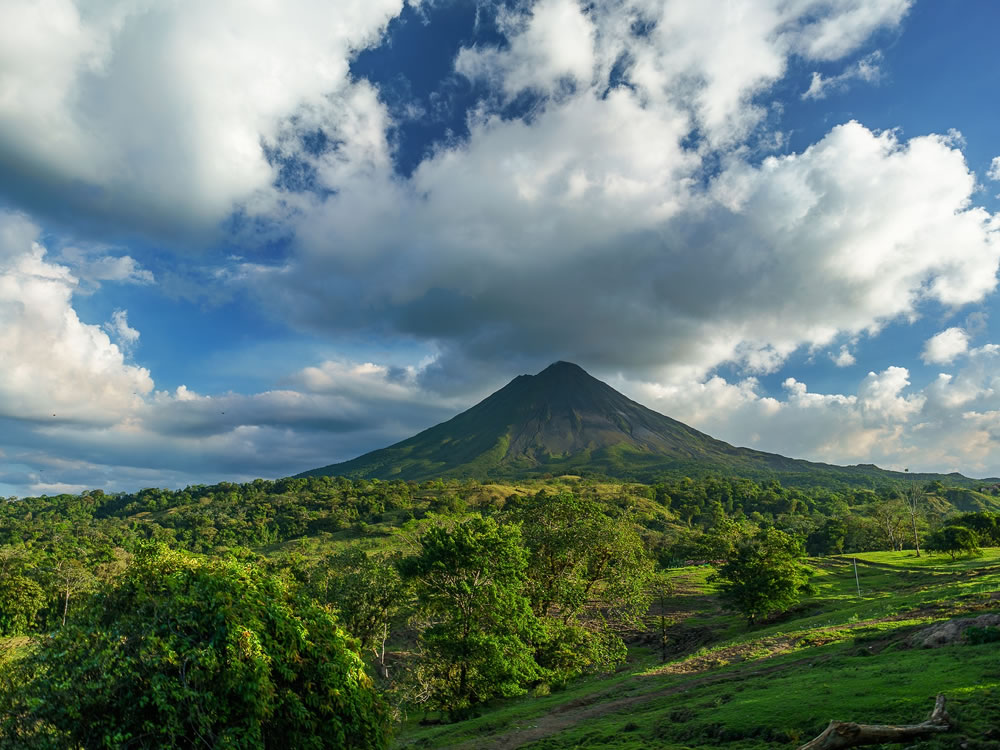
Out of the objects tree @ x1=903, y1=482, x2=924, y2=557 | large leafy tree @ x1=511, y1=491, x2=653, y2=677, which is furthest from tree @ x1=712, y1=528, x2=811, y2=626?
tree @ x1=903, y1=482, x2=924, y2=557

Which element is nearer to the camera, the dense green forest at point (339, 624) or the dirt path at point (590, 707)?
the dense green forest at point (339, 624)

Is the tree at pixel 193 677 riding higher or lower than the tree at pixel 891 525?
higher

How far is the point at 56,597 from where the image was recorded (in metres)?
74.6

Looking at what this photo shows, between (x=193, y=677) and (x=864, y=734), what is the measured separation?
41.7ft

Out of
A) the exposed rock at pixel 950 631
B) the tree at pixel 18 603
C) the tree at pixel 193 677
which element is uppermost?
the tree at pixel 193 677

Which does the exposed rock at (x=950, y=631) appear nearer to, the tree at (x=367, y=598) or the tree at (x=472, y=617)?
the tree at (x=472, y=617)

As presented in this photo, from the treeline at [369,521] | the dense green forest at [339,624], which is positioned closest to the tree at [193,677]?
the dense green forest at [339,624]

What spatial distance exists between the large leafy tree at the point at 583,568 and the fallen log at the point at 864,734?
2612cm

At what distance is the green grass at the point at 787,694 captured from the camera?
12688mm

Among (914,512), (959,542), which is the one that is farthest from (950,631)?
(914,512)

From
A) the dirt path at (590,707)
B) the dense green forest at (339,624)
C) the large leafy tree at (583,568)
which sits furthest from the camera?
the large leafy tree at (583,568)

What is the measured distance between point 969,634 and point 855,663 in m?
3.70

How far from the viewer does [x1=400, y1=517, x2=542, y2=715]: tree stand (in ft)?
88.6

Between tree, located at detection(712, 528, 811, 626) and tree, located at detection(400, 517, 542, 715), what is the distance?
943 inches
